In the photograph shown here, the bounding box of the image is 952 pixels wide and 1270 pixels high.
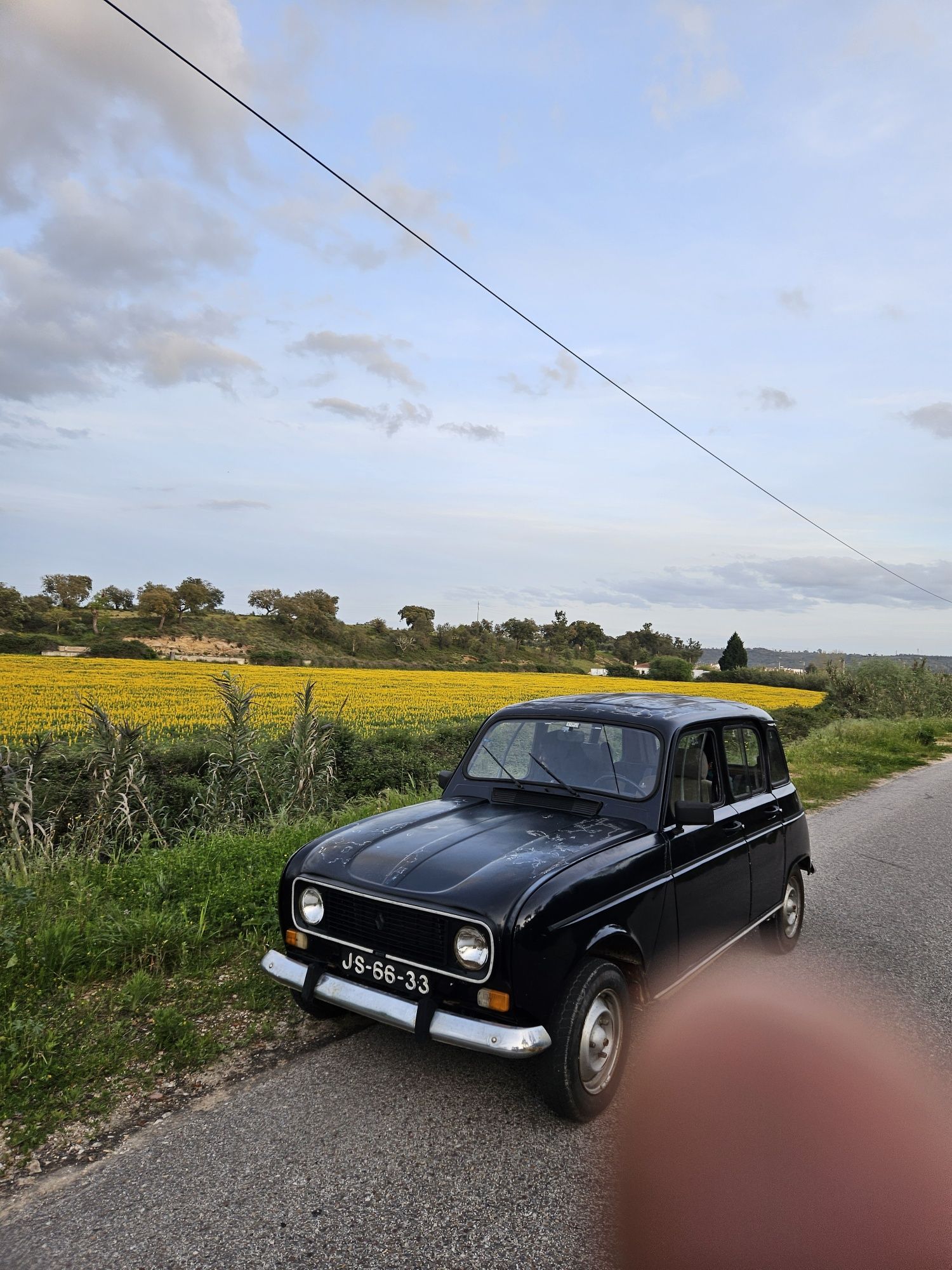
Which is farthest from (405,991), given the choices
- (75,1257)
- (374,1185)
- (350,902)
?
(75,1257)

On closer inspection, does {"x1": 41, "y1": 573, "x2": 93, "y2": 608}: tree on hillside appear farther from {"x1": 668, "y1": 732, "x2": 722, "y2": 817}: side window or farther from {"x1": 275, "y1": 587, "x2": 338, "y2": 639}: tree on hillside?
{"x1": 668, "y1": 732, "x2": 722, "y2": 817}: side window

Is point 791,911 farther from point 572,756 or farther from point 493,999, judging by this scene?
point 493,999

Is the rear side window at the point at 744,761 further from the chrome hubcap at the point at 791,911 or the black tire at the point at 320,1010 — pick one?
the black tire at the point at 320,1010

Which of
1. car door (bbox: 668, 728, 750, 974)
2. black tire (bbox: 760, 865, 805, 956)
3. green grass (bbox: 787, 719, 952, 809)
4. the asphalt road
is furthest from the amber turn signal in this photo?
green grass (bbox: 787, 719, 952, 809)

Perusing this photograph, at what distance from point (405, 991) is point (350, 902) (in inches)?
17.3

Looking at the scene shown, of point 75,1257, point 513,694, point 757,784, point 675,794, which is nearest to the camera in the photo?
point 75,1257

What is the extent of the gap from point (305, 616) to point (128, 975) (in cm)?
7070

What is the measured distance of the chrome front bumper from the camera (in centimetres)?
294

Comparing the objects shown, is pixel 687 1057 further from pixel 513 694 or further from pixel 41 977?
pixel 513 694

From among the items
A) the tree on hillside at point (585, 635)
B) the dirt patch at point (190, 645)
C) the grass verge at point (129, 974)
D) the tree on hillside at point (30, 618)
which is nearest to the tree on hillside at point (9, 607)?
the tree on hillside at point (30, 618)

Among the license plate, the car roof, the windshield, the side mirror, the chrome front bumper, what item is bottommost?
the chrome front bumper

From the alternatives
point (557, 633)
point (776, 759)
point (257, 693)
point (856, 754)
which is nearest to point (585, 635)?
point (557, 633)

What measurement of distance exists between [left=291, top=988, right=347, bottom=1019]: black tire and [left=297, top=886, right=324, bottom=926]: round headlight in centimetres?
36

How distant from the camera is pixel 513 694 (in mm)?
33062
